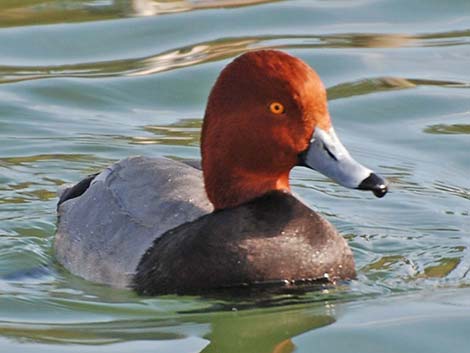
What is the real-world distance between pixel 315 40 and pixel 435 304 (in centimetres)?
535

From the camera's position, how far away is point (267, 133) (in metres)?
7.18

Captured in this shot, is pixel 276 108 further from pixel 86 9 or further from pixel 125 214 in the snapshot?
pixel 86 9

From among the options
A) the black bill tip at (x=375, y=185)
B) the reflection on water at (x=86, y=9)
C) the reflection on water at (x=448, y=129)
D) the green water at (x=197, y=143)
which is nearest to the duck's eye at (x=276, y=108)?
the black bill tip at (x=375, y=185)

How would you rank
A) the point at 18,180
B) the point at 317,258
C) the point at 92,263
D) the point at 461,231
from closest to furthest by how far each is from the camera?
the point at 317,258, the point at 92,263, the point at 461,231, the point at 18,180

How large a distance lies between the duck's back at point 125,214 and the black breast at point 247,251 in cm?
16

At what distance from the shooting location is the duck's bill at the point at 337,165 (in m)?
6.95

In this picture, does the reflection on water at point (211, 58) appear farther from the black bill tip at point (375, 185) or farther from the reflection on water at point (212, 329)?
the reflection on water at point (212, 329)

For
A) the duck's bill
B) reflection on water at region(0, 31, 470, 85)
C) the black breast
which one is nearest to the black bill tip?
the duck's bill

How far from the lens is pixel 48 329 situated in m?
6.88

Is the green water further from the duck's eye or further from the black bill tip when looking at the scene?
the duck's eye

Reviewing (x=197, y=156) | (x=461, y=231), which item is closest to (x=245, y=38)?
(x=197, y=156)

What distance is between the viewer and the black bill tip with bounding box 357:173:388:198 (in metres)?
6.93

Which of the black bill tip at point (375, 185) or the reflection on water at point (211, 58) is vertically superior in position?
the black bill tip at point (375, 185)

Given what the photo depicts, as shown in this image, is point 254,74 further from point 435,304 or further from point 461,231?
point 461,231
